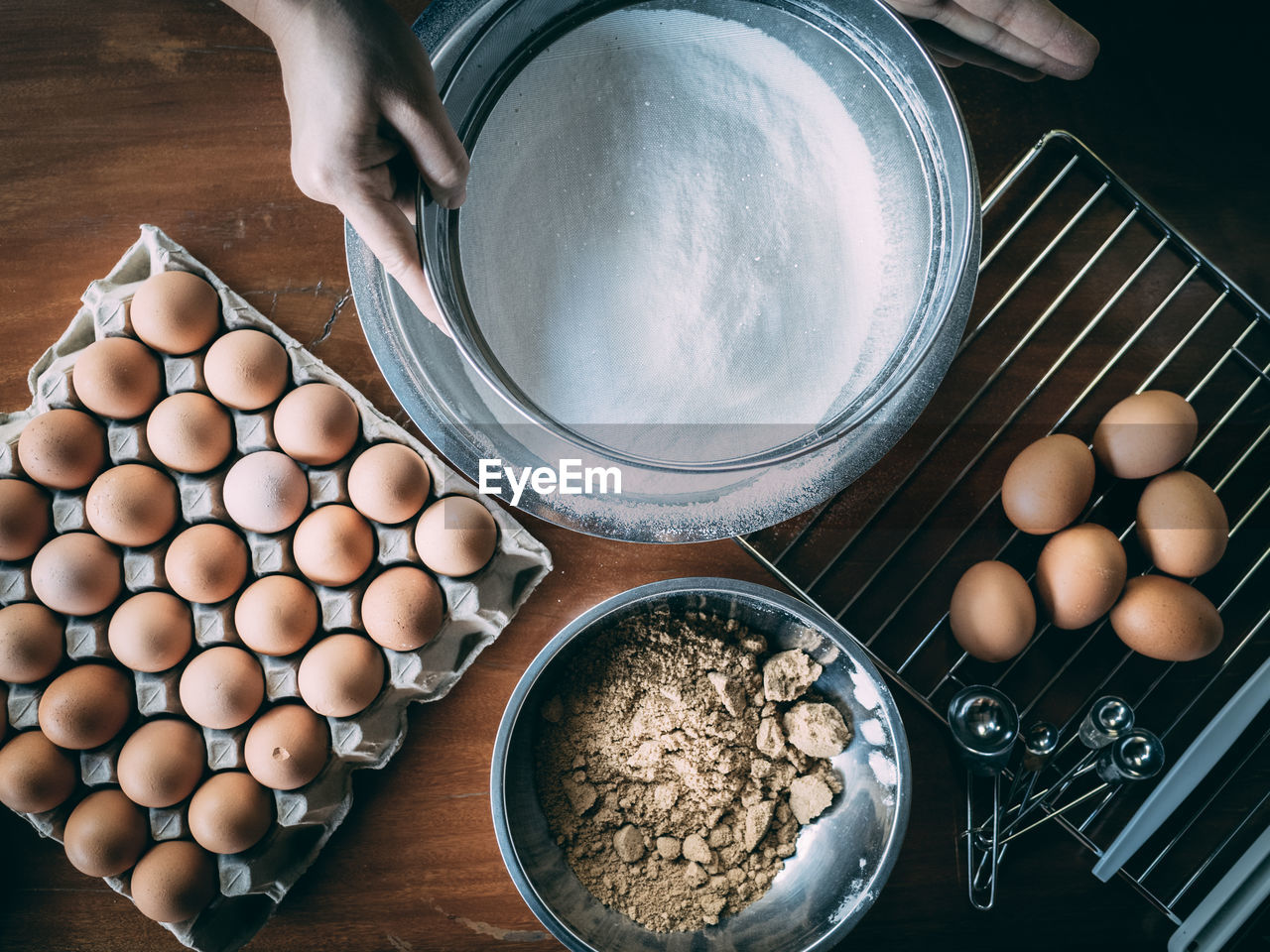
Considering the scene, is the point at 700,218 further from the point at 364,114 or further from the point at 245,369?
the point at 245,369

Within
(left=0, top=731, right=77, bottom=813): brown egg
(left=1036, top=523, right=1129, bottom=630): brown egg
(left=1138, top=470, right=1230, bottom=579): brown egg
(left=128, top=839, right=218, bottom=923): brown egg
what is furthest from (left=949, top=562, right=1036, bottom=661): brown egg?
(left=0, top=731, right=77, bottom=813): brown egg

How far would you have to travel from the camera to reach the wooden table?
76 cm

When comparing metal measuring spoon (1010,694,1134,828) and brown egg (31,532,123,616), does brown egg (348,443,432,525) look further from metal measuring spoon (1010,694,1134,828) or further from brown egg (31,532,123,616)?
metal measuring spoon (1010,694,1134,828)

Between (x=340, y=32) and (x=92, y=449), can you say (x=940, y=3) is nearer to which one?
(x=340, y=32)

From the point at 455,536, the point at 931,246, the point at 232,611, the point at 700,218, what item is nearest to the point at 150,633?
the point at 232,611

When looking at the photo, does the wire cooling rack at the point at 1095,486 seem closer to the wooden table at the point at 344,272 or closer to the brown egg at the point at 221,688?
the wooden table at the point at 344,272

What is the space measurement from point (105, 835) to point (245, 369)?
421 mm

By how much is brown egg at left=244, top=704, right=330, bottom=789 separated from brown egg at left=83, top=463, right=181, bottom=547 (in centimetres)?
20

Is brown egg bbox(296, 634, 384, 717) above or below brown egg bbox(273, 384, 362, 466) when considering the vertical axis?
below

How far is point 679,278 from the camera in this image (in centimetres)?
51

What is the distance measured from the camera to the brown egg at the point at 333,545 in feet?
2.28

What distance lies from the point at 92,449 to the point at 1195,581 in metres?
Result: 1.03

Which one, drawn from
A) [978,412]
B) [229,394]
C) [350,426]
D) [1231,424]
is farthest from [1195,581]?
[229,394]

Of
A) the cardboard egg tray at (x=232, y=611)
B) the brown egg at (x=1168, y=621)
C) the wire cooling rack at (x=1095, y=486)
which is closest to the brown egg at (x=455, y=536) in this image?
the cardboard egg tray at (x=232, y=611)
